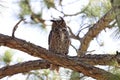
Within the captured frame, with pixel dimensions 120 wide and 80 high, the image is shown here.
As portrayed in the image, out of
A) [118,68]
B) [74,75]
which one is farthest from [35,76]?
[118,68]

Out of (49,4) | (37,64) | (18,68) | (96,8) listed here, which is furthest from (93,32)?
(18,68)

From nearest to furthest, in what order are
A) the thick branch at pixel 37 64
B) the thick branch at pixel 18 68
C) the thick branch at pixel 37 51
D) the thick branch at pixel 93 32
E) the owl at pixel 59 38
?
1. the thick branch at pixel 37 51
2. the thick branch at pixel 37 64
3. the thick branch at pixel 18 68
4. the thick branch at pixel 93 32
5. the owl at pixel 59 38

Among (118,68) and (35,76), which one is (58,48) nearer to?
(35,76)

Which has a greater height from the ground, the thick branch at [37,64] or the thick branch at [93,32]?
the thick branch at [93,32]

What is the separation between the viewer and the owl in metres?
3.47

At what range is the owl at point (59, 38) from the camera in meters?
3.47

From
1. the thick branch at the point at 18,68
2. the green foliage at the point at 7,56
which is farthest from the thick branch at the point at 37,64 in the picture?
the green foliage at the point at 7,56

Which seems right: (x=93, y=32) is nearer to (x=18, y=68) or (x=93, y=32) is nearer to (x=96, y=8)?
(x=96, y=8)

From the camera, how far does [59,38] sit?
3500 mm

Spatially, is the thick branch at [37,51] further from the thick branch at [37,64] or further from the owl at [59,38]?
the owl at [59,38]

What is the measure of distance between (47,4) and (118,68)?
153 centimetres

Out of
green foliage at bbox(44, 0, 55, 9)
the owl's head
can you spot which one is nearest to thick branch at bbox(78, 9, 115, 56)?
the owl's head

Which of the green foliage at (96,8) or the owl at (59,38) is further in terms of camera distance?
the owl at (59,38)

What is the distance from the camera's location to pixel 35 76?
293 centimetres
